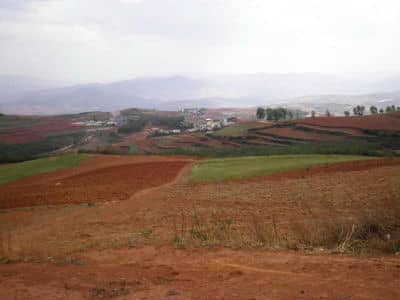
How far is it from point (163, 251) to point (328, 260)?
134 inches

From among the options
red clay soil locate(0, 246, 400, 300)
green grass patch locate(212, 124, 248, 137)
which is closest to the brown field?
red clay soil locate(0, 246, 400, 300)

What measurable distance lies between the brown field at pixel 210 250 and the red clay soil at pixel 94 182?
111 inches

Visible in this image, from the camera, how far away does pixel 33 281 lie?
6.86 m

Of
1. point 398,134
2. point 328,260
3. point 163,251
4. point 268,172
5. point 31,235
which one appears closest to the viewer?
point 328,260

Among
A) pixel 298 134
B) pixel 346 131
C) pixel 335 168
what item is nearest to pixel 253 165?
pixel 335 168

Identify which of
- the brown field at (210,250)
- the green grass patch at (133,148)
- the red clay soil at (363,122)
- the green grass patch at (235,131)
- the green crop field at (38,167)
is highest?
the red clay soil at (363,122)

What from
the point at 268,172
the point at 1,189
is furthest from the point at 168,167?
the point at 1,189

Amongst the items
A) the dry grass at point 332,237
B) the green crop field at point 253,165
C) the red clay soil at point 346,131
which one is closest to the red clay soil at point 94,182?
the green crop field at point 253,165

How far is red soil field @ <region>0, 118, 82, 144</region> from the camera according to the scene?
5434cm

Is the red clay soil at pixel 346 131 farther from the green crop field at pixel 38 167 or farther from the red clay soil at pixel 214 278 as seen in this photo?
the red clay soil at pixel 214 278

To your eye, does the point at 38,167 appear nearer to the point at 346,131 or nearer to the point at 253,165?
the point at 253,165

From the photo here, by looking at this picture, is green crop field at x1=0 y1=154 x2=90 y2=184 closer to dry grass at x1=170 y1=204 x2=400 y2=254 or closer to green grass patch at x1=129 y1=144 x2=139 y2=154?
green grass patch at x1=129 y1=144 x2=139 y2=154

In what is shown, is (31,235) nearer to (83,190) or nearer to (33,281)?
(33,281)

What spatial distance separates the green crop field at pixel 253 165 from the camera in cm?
2588
